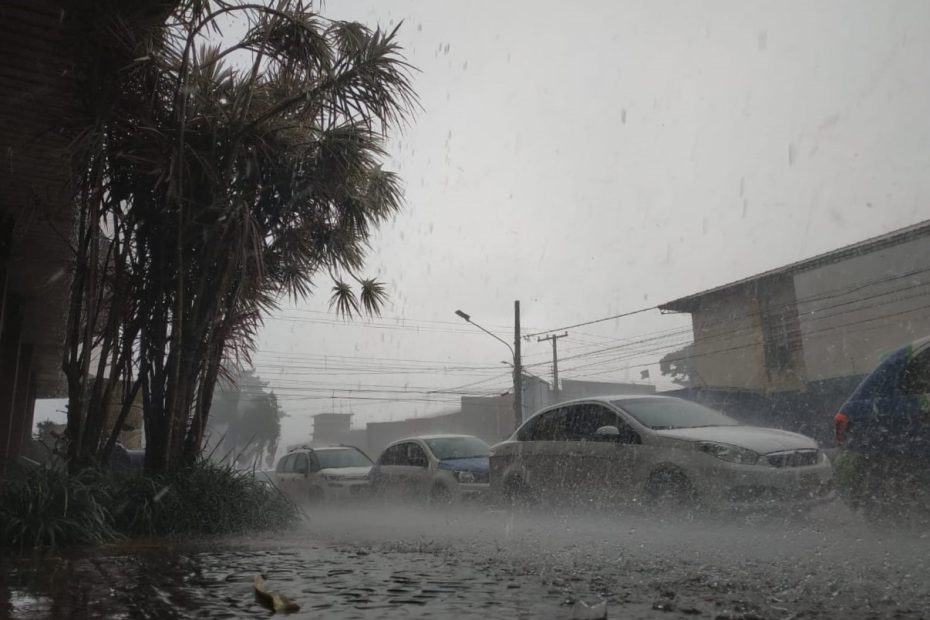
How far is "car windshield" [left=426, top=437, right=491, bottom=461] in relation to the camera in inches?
434

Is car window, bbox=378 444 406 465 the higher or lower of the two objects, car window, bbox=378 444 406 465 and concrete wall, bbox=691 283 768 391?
the lower

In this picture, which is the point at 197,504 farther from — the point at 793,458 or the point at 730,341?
the point at 730,341

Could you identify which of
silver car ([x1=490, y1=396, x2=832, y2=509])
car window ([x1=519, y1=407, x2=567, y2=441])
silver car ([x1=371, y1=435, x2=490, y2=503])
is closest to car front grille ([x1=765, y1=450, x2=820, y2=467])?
silver car ([x1=490, y1=396, x2=832, y2=509])

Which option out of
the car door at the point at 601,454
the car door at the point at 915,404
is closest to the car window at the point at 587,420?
the car door at the point at 601,454

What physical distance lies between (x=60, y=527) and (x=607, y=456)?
14.8ft

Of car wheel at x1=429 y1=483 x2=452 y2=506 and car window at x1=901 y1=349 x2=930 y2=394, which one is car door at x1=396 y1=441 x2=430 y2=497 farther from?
car window at x1=901 y1=349 x2=930 y2=394

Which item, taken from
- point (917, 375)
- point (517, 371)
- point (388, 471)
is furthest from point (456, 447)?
point (517, 371)

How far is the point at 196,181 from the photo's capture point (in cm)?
702

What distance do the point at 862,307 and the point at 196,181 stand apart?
19.9 metres

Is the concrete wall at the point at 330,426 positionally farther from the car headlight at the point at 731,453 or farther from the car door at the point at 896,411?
the car door at the point at 896,411

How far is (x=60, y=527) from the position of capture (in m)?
4.99

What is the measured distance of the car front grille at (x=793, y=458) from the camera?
6.04 meters

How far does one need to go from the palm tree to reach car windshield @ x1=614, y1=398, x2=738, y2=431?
3695 mm

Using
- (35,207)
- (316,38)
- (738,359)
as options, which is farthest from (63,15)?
(738,359)
